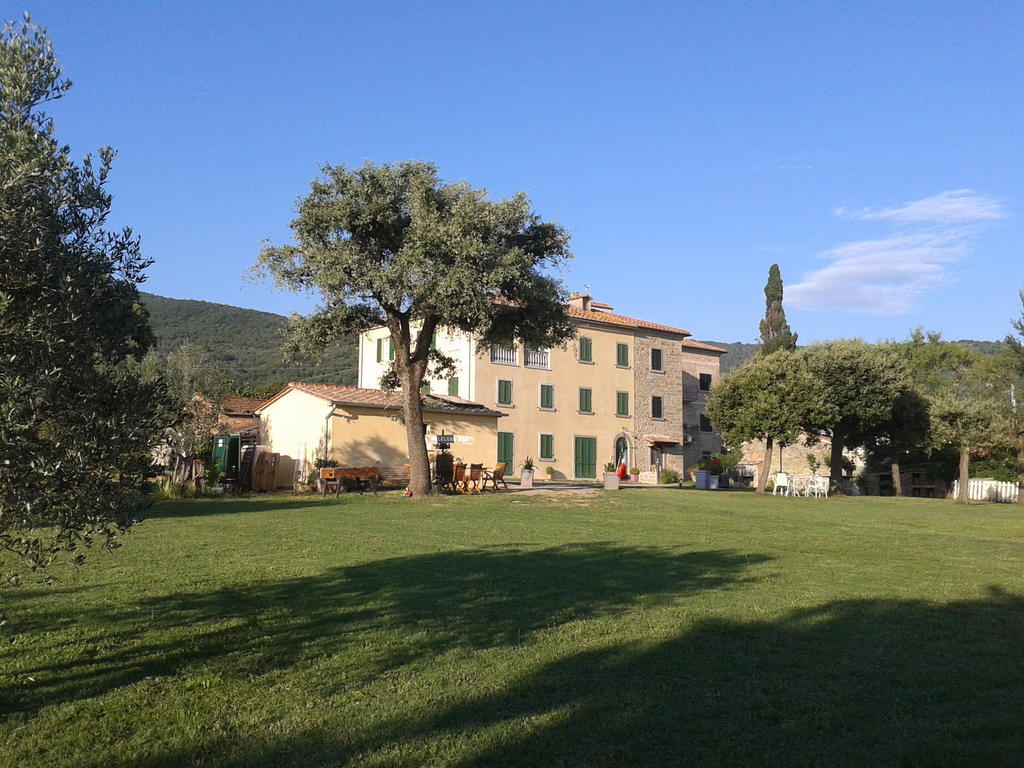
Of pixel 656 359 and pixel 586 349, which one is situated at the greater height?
pixel 586 349

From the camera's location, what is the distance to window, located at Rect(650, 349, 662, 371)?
5103cm

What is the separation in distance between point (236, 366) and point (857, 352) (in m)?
58.1

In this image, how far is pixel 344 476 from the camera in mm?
27188

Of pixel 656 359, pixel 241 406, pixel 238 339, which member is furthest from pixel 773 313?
pixel 238 339

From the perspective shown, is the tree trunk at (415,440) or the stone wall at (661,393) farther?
the stone wall at (661,393)

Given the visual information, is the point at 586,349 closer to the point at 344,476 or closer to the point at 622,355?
the point at 622,355

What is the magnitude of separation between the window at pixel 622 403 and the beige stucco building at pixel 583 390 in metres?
0.06

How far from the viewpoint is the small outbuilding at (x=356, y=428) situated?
1209 inches

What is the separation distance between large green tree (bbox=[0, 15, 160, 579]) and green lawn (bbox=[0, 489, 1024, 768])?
1.16 meters

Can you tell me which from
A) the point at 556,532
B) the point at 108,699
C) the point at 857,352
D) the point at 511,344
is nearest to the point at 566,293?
the point at 511,344

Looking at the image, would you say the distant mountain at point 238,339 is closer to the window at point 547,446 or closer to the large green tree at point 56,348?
the window at point 547,446

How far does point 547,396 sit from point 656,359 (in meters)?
8.62

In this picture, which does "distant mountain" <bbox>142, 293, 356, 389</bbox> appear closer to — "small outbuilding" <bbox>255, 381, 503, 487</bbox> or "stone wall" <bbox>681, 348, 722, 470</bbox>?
"stone wall" <bbox>681, 348, 722, 470</bbox>

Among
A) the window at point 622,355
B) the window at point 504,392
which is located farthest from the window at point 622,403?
the window at point 504,392
